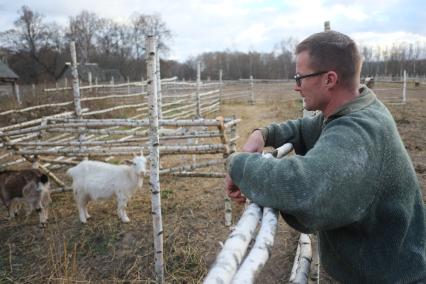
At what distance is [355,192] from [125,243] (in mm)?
3833

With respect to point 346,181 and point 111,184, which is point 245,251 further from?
point 111,184

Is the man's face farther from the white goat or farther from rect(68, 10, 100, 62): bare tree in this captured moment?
rect(68, 10, 100, 62): bare tree

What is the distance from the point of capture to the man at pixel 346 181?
3.78 feet

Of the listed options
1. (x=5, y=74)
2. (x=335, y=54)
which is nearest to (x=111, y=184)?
(x=335, y=54)

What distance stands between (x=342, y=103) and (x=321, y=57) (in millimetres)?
209

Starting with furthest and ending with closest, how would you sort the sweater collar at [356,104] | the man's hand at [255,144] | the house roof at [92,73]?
1. the house roof at [92,73]
2. the man's hand at [255,144]
3. the sweater collar at [356,104]

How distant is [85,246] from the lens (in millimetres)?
4516

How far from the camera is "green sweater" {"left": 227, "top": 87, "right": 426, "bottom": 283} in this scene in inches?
45.1

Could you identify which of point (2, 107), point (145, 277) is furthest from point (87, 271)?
point (2, 107)

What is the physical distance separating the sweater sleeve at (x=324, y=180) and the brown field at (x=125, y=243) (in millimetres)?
2525

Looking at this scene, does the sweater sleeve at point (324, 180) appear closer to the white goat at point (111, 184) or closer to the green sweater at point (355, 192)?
the green sweater at point (355, 192)

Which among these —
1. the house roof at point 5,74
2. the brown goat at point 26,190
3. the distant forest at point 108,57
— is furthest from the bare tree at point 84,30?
the brown goat at point 26,190

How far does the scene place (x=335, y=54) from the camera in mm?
1413

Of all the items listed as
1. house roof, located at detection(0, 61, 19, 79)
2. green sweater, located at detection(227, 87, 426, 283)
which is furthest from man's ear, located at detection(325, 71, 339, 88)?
house roof, located at detection(0, 61, 19, 79)
